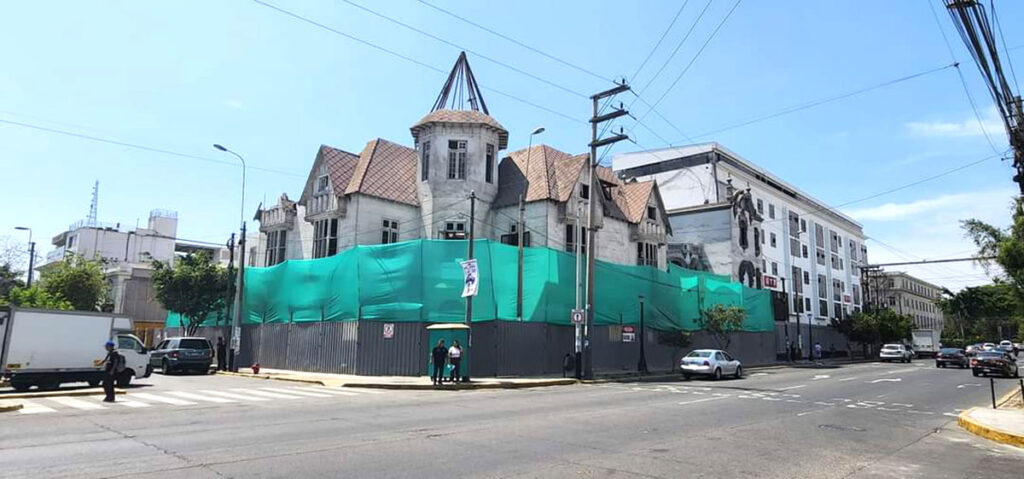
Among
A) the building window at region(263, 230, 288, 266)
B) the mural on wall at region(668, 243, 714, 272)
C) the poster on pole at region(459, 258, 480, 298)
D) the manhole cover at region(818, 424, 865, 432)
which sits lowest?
the manhole cover at region(818, 424, 865, 432)

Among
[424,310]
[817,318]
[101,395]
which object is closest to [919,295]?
[817,318]

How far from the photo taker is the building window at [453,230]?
1335 inches

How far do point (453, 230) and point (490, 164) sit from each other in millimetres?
4691

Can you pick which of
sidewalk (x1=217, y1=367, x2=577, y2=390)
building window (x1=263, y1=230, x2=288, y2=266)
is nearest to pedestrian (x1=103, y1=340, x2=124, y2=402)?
sidewalk (x1=217, y1=367, x2=577, y2=390)

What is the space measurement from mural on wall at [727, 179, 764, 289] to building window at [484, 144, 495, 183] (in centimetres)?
2514

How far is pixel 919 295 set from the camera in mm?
113562

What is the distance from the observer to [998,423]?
12.4 metres

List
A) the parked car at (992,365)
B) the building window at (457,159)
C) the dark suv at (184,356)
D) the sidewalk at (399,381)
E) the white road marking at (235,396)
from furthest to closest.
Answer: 1. the building window at (457,159)
2. the parked car at (992,365)
3. the dark suv at (184,356)
4. the sidewalk at (399,381)
5. the white road marking at (235,396)

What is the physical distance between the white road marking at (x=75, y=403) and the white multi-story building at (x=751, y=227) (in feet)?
136

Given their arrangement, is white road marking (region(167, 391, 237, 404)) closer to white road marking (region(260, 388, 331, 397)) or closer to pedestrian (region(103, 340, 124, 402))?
pedestrian (region(103, 340, 124, 402))

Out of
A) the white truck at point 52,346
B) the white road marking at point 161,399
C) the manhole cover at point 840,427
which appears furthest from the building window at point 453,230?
the manhole cover at point 840,427

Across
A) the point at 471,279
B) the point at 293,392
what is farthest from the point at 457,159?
the point at 293,392

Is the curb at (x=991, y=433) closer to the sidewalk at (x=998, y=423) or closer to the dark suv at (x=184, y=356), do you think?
the sidewalk at (x=998, y=423)

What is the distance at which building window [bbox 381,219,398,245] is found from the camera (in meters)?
33.8
